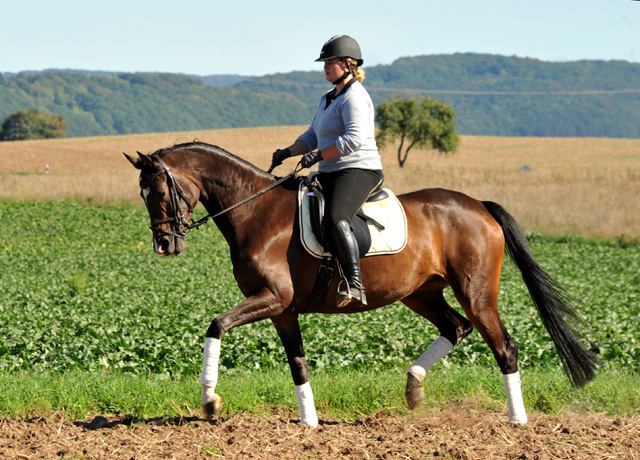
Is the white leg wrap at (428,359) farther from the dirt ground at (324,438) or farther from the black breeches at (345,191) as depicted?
the black breeches at (345,191)

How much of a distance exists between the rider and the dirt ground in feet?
3.80

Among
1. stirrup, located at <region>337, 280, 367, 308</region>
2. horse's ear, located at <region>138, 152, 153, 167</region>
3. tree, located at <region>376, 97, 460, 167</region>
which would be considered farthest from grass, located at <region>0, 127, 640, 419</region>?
tree, located at <region>376, 97, 460, 167</region>

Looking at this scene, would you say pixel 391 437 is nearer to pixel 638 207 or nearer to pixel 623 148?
pixel 638 207

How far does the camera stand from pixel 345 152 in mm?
5848

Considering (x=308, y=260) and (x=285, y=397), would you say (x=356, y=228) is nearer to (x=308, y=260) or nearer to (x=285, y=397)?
(x=308, y=260)

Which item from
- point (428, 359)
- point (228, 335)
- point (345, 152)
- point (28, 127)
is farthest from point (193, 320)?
point (28, 127)

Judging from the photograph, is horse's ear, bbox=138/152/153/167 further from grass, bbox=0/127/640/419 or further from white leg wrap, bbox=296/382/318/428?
white leg wrap, bbox=296/382/318/428

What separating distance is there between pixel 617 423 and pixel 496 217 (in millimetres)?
2226

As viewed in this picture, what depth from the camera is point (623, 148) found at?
108m

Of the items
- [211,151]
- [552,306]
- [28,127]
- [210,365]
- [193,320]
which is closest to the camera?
[210,365]

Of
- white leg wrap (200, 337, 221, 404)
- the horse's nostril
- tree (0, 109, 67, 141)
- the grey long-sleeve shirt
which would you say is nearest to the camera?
white leg wrap (200, 337, 221, 404)

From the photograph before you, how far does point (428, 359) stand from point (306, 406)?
1381 millimetres

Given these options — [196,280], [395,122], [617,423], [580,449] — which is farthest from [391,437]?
[395,122]

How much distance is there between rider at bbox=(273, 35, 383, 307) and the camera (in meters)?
5.87
